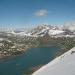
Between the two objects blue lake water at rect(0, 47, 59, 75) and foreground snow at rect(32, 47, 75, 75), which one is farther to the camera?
blue lake water at rect(0, 47, 59, 75)

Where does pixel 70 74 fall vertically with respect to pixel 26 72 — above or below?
above

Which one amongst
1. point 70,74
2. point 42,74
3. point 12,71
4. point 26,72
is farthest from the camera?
point 12,71

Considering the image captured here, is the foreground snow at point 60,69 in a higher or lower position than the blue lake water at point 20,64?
higher

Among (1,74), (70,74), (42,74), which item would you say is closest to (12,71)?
(1,74)

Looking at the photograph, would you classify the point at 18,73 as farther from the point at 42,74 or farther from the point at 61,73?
the point at 61,73

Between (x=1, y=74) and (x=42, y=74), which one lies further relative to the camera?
(x=1, y=74)

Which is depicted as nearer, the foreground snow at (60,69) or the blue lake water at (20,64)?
the foreground snow at (60,69)

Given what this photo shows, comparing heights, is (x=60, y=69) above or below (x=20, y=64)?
above

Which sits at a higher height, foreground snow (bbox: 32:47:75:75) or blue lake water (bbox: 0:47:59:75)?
foreground snow (bbox: 32:47:75:75)

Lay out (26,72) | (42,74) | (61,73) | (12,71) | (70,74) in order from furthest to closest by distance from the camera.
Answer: (12,71)
(26,72)
(42,74)
(61,73)
(70,74)

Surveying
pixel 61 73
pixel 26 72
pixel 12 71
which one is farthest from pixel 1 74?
pixel 61 73

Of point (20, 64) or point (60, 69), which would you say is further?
point (20, 64)
